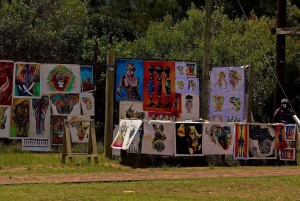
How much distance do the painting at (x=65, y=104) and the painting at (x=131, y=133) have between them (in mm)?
3336

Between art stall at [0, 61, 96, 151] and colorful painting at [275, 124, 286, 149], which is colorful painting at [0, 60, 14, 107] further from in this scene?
colorful painting at [275, 124, 286, 149]

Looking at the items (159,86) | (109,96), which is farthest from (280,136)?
(109,96)

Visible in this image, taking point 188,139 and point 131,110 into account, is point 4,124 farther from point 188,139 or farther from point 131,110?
point 188,139

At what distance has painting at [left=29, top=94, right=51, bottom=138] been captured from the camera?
19.8 meters

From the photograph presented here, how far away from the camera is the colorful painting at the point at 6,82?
19484 mm

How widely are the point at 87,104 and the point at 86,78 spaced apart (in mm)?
818

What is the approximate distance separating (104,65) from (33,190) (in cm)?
1158

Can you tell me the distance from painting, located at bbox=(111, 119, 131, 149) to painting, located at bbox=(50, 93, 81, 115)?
8.29 feet

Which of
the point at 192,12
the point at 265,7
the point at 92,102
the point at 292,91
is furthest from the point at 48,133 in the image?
the point at 265,7

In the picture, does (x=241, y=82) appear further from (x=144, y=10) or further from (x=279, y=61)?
(x=144, y=10)

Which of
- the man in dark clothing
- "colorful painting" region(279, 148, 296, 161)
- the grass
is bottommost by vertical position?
the grass

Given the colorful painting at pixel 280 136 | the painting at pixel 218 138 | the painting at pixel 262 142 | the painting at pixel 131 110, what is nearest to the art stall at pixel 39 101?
the painting at pixel 131 110

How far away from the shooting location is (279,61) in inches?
960

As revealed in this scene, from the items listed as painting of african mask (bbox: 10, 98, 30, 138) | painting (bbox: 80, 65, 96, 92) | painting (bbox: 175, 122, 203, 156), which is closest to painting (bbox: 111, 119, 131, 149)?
painting (bbox: 175, 122, 203, 156)
